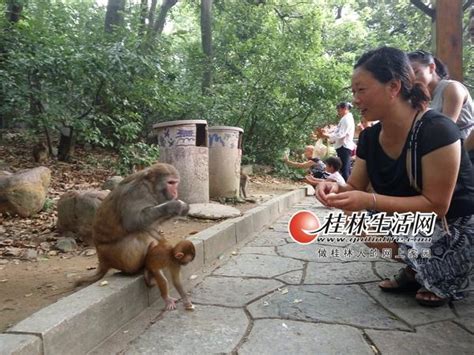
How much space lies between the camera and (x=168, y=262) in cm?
291

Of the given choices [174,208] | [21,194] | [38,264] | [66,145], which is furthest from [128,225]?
[66,145]

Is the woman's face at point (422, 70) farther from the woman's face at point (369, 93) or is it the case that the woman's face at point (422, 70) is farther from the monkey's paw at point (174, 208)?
the monkey's paw at point (174, 208)

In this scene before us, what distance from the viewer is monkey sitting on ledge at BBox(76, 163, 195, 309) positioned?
2896mm

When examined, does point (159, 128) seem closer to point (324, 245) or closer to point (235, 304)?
point (324, 245)

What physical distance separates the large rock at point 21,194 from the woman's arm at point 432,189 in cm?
378

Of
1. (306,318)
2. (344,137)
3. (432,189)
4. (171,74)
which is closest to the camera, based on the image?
(432,189)

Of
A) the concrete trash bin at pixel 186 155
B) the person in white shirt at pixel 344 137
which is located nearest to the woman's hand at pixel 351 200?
the concrete trash bin at pixel 186 155

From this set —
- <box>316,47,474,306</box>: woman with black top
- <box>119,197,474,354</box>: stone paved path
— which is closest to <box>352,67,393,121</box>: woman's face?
<box>316,47,474,306</box>: woman with black top

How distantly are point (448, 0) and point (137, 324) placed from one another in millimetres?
4107

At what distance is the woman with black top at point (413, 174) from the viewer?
94.2 inches

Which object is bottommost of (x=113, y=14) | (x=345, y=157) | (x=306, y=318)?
(x=306, y=318)

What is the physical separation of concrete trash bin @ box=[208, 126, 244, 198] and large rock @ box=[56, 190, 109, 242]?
2680mm

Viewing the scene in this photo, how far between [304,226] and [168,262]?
83.5 inches

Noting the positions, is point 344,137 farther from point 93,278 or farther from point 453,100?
point 93,278
